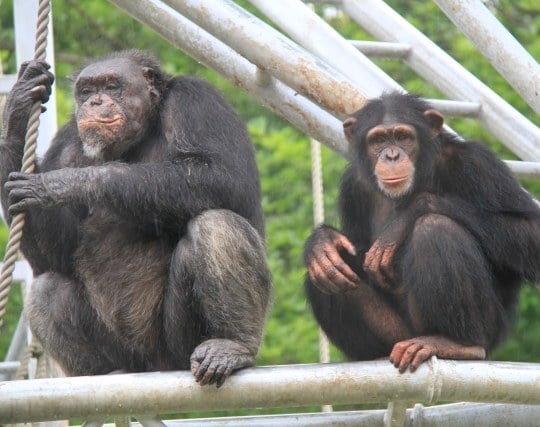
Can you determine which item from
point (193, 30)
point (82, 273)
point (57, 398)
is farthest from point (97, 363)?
point (193, 30)

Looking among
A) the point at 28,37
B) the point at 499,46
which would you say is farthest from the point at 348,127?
the point at 28,37

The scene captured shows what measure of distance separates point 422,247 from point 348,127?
908 millimetres

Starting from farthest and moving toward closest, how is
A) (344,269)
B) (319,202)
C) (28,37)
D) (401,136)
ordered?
1. (319,202)
2. (28,37)
3. (401,136)
4. (344,269)

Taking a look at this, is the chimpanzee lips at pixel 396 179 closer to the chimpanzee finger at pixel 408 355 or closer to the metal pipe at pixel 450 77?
the chimpanzee finger at pixel 408 355

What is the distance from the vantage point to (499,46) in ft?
20.6

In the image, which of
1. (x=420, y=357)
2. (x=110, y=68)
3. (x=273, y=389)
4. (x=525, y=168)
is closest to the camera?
(x=273, y=389)

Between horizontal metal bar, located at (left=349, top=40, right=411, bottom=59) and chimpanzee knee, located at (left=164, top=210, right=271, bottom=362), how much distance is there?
67.8 inches

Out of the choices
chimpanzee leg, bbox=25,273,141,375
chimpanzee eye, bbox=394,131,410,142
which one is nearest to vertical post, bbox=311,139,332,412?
chimpanzee eye, bbox=394,131,410,142

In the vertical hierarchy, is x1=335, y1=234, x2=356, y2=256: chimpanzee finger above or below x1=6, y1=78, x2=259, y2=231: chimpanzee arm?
below

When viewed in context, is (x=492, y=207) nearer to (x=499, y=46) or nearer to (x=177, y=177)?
(x=499, y=46)

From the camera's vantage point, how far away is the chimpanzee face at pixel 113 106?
6066mm

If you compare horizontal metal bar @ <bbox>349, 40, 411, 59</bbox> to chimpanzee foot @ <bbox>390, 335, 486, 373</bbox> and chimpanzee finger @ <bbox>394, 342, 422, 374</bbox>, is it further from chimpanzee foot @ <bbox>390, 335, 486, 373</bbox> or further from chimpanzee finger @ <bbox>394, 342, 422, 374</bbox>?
chimpanzee finger @ <bbox>394, 342, 422, 374</bbox>

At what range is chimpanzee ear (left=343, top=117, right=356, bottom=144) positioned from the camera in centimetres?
618

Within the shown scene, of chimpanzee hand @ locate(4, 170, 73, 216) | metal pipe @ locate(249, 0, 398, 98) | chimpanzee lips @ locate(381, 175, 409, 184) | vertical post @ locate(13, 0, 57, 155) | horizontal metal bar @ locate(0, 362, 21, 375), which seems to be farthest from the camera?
horizontal metal bar @ locate(0, 362, 21, 375)
